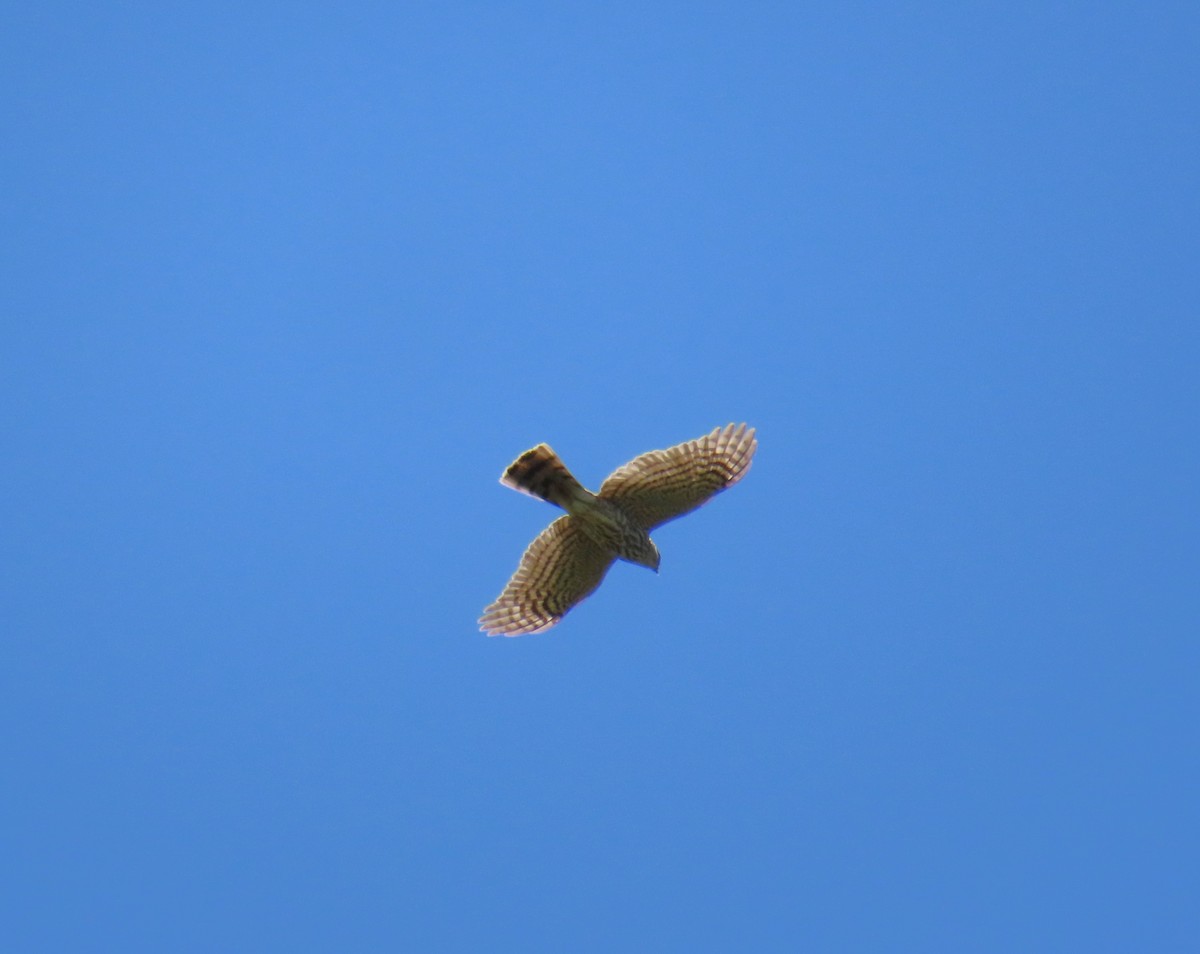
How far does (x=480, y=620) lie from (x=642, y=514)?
83.0 inches

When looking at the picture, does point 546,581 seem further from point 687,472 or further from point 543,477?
point 687,472

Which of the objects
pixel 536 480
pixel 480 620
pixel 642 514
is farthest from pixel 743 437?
pixel 480 620

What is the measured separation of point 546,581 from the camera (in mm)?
12055

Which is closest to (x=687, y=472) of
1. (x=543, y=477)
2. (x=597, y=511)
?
(x=597, y=511)

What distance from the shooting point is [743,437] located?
11.6 m

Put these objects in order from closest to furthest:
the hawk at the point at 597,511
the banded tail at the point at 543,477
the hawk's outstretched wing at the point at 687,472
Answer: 1. the banded tail at the point at 543,477
2. the hawk at the point at 597,511
3. the hawk's outstretched wing at the point at 687,472

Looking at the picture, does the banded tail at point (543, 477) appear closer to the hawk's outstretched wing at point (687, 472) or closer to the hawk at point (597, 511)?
the hawk at point (597, 511)

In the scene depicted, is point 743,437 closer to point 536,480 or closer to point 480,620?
point 536,480

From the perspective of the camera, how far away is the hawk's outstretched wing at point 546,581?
38.9 feet

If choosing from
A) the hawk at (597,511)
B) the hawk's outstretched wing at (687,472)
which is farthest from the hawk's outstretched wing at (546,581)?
the hawk's outstretched wing at (687,472)

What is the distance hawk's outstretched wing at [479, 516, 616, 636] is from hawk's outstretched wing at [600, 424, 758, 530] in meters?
0.72

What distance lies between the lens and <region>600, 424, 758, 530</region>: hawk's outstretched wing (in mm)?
11367

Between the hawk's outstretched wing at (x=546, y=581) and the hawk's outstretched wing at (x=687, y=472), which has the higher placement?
the hawk's outstretched wing at (x=687, y=472)

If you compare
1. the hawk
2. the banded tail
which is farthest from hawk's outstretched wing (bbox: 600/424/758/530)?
the banded tail
